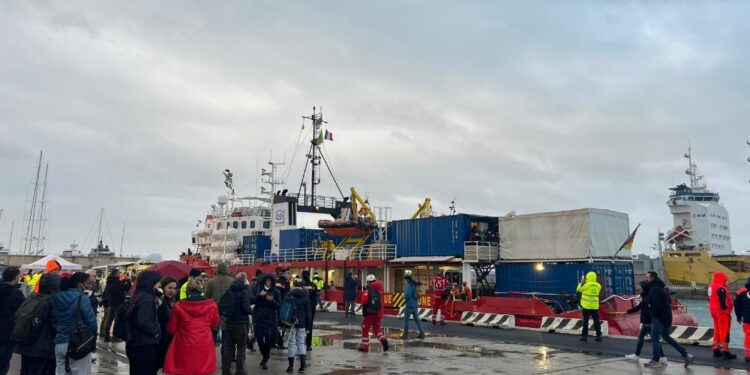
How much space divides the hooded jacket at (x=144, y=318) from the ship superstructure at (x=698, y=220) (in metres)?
81.8

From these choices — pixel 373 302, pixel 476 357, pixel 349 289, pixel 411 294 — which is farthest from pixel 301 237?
pixel 476 357

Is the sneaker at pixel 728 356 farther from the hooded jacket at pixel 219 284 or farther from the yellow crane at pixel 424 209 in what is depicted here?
the yellow crane at pixel 424 209

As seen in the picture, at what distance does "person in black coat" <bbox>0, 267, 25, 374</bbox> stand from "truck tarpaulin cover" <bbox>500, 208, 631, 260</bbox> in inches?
740

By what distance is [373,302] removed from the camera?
11609mm

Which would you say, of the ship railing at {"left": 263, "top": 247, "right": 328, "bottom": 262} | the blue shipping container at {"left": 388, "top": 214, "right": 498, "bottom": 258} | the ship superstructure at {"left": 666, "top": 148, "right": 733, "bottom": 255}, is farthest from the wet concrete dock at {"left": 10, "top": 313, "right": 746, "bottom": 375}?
the ship superstructure at {"left": 666, "top": 148, "right": 733, "bottom": 255}

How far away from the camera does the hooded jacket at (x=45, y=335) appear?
6129mm

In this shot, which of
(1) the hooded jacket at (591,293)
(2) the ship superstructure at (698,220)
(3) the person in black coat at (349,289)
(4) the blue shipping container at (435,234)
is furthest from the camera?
(2) the ship superstructure at (698,220)

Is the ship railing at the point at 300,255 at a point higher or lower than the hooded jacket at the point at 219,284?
higher

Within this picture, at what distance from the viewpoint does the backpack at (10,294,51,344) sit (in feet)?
19.8

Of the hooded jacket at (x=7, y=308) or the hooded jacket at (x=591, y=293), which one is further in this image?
the hooded jacket at (x=591, y=293)

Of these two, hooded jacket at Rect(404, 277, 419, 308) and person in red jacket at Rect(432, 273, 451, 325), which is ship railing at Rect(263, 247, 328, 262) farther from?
hooded jacket at Rect(404, 277, 419, 308)

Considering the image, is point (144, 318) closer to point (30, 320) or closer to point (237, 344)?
point (30, 320)

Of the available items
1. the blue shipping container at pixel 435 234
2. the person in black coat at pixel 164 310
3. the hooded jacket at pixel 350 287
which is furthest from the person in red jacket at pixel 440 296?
the person in black coat at pixel 164 310

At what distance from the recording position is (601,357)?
36.4 ft
